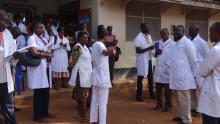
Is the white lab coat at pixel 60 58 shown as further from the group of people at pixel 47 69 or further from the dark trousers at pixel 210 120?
the dark trousers at pixel 210 120

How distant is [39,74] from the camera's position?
6.65 metres

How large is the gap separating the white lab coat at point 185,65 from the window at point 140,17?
17.1 ft

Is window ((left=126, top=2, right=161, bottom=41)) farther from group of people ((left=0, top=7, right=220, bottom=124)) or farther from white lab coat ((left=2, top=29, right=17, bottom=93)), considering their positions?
white lab coat ((left=2, top=29, right=17, bottom=93))

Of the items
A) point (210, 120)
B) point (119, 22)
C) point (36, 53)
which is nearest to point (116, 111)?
point (36, 53)

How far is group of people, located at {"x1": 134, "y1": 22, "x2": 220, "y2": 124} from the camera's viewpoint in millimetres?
4465

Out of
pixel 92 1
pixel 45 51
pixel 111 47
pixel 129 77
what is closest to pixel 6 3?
pixel 92 1

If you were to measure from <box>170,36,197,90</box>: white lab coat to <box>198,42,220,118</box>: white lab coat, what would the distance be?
6.95 ft

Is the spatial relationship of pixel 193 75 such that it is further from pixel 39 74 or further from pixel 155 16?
pixel 155 16

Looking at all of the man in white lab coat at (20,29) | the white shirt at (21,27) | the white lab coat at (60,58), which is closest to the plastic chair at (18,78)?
the man in white lab coat at (20,29)

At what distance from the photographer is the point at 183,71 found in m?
6.70

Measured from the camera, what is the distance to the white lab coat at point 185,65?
6.65 meters

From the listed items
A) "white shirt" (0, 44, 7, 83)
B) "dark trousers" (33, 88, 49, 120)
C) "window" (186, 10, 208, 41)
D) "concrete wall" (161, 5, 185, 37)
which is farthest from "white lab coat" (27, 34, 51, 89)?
"window" (186, 10, 208, 41)

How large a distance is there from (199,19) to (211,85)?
35.2 ft

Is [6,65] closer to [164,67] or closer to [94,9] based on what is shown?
[164,67]
